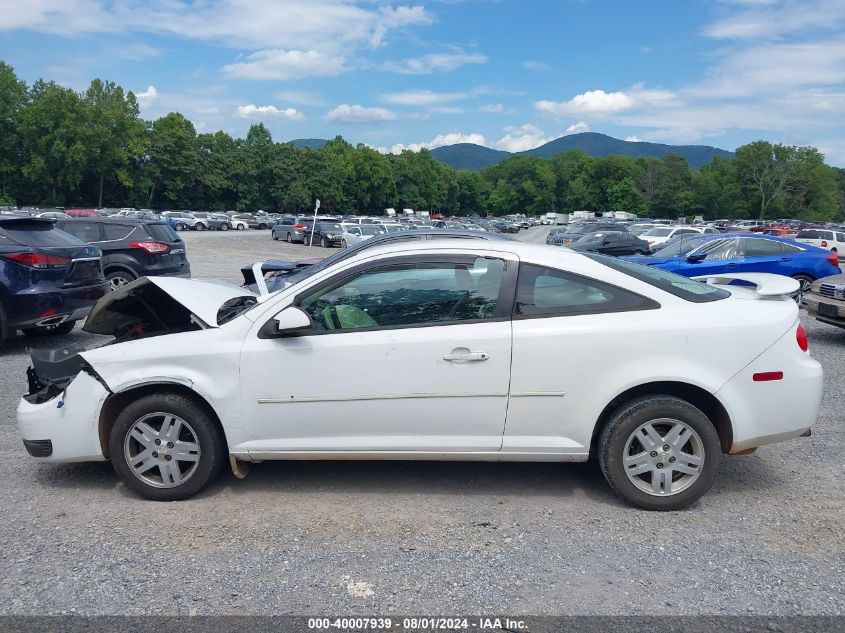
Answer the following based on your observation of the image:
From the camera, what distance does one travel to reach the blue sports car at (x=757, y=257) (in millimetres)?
13750

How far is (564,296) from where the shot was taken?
4.12 metres

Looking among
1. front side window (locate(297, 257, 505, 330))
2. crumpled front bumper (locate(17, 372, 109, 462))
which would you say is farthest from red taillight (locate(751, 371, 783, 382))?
crumpled front bumper (locate(17, 372, 109, 462))

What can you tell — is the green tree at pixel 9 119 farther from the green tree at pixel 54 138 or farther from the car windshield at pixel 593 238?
the car windshield at pixel 593 238

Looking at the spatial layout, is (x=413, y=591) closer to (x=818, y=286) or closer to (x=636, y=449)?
(x=636, y=449)

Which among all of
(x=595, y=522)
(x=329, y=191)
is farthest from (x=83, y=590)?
(x=329, y=191)

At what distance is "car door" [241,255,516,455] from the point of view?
3.98 m

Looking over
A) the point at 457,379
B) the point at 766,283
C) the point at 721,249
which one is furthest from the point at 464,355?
the point at 721,249

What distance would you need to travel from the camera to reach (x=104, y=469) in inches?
188

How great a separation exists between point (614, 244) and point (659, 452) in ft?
72.4

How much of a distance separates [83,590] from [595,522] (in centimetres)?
271

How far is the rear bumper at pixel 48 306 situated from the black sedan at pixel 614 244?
18.5m

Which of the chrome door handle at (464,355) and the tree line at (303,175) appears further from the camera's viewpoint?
the tree line at (303,175)

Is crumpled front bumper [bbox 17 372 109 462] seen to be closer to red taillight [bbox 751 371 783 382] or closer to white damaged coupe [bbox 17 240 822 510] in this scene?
white damaged coupe [bbox 17 240 822 510]

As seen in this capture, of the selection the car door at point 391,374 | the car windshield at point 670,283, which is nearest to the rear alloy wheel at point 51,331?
the car door at point 391,374
